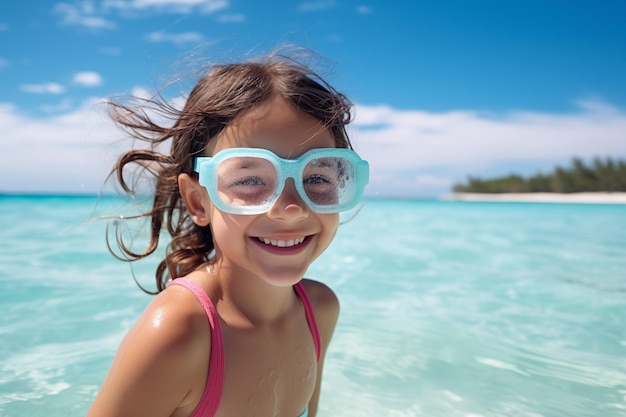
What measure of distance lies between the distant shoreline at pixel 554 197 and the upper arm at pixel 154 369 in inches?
2024

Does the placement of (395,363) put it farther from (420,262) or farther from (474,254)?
(474,254)

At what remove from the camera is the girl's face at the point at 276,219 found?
1.67 metres

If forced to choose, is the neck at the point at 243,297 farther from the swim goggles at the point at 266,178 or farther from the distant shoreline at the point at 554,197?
the distant shoreline at the point at 554,197

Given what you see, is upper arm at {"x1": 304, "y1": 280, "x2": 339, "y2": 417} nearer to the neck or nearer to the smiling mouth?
the neck

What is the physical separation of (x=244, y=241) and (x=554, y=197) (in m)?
60.5

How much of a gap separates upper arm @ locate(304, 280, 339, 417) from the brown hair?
19.1 inches

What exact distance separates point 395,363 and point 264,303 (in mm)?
1822

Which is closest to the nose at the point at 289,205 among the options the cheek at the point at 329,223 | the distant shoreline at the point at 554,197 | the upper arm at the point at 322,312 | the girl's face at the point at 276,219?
the girl's face at the point at 276,219

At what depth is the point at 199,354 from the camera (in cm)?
156

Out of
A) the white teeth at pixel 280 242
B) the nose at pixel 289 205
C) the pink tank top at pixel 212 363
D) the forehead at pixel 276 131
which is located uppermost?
the forehead at pixel 276 131

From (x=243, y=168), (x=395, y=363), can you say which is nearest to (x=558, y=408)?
(x=395, y=363)

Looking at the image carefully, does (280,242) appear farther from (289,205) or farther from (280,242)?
(289,205)

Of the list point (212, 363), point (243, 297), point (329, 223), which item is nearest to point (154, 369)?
point (212, 363)

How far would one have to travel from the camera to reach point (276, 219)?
5.47 feet
